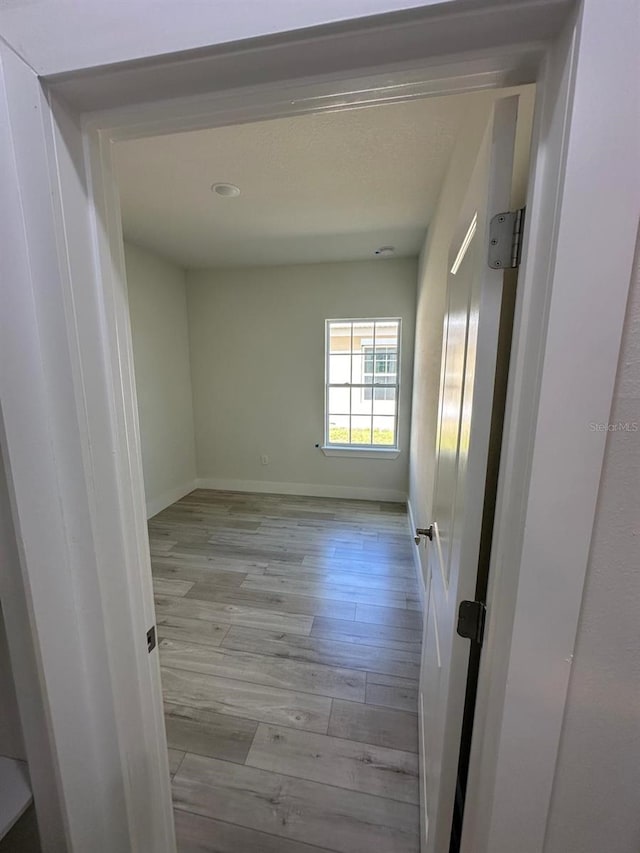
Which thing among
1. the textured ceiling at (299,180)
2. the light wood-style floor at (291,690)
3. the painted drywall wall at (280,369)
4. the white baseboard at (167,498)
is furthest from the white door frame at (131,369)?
the painted drywall wall at (280,369)

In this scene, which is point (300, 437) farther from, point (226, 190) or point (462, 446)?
point (462, 446)

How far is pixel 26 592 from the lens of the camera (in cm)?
65

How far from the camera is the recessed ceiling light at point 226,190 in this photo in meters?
2.10

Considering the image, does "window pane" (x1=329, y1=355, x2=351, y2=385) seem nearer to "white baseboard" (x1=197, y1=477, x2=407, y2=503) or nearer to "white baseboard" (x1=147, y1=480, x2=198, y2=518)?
"white baseboard" (x1=197, y1=477, x2=407, y2=503)

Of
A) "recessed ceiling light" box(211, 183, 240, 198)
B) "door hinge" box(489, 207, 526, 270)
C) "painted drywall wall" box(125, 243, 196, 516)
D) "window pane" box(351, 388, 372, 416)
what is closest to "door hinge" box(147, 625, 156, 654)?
"door hinge" box(489, 207, 526, 270)

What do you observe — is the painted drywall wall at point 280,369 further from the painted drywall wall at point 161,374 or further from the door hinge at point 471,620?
the door hinge at point 471,620

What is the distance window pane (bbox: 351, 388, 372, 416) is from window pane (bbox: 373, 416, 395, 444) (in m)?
0.16

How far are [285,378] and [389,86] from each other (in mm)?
3590

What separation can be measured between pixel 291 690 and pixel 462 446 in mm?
1602

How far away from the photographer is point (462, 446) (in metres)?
0.77

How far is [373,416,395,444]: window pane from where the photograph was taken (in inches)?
157

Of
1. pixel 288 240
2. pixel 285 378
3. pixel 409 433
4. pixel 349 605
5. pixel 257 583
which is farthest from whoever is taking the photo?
pixel 285 378

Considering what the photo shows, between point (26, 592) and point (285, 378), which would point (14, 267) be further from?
point (285, 378)

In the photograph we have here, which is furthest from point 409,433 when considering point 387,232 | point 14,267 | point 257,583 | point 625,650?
point 14,267
